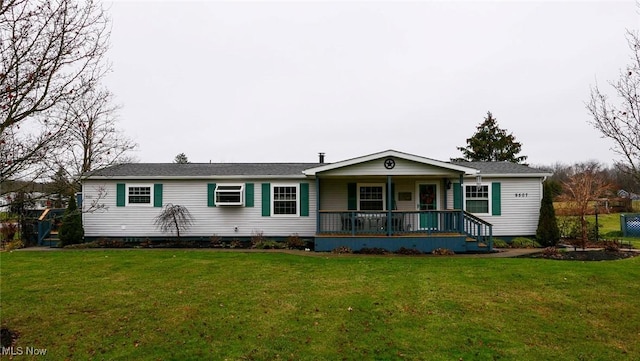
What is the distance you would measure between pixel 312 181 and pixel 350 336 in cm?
928

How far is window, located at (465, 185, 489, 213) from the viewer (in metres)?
13.9

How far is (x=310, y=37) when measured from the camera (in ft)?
56.3

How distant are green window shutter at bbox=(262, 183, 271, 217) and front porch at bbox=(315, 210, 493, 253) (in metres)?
2.35

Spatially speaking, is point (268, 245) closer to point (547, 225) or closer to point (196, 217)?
point (196, 217)

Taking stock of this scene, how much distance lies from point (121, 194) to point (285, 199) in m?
6.76

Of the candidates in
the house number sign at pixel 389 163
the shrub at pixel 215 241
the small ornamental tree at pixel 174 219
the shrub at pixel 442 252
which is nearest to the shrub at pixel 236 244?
the shrub at pixel 215 241

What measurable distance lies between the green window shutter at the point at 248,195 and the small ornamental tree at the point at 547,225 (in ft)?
37.8

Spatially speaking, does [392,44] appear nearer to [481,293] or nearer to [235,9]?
[235,9]

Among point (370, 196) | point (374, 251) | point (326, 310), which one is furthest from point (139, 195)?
point (326, 310)

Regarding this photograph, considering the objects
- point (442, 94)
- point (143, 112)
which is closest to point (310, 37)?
point (442, 94)

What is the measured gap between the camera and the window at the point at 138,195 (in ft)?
45.2

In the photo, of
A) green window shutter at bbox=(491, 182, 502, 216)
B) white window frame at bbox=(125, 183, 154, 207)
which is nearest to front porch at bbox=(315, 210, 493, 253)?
green window shutter at bbox=(491, 182, 502, 216)

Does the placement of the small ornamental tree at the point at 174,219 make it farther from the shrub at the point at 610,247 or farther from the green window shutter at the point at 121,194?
the shrub at the point at 610,247

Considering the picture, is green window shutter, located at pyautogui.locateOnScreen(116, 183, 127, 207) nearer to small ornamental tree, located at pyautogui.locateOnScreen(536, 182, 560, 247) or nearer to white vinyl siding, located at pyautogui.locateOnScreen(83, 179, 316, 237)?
white vinyl siding, located at pyautogui.locateOnScreen(83, 179, 316, 237)
